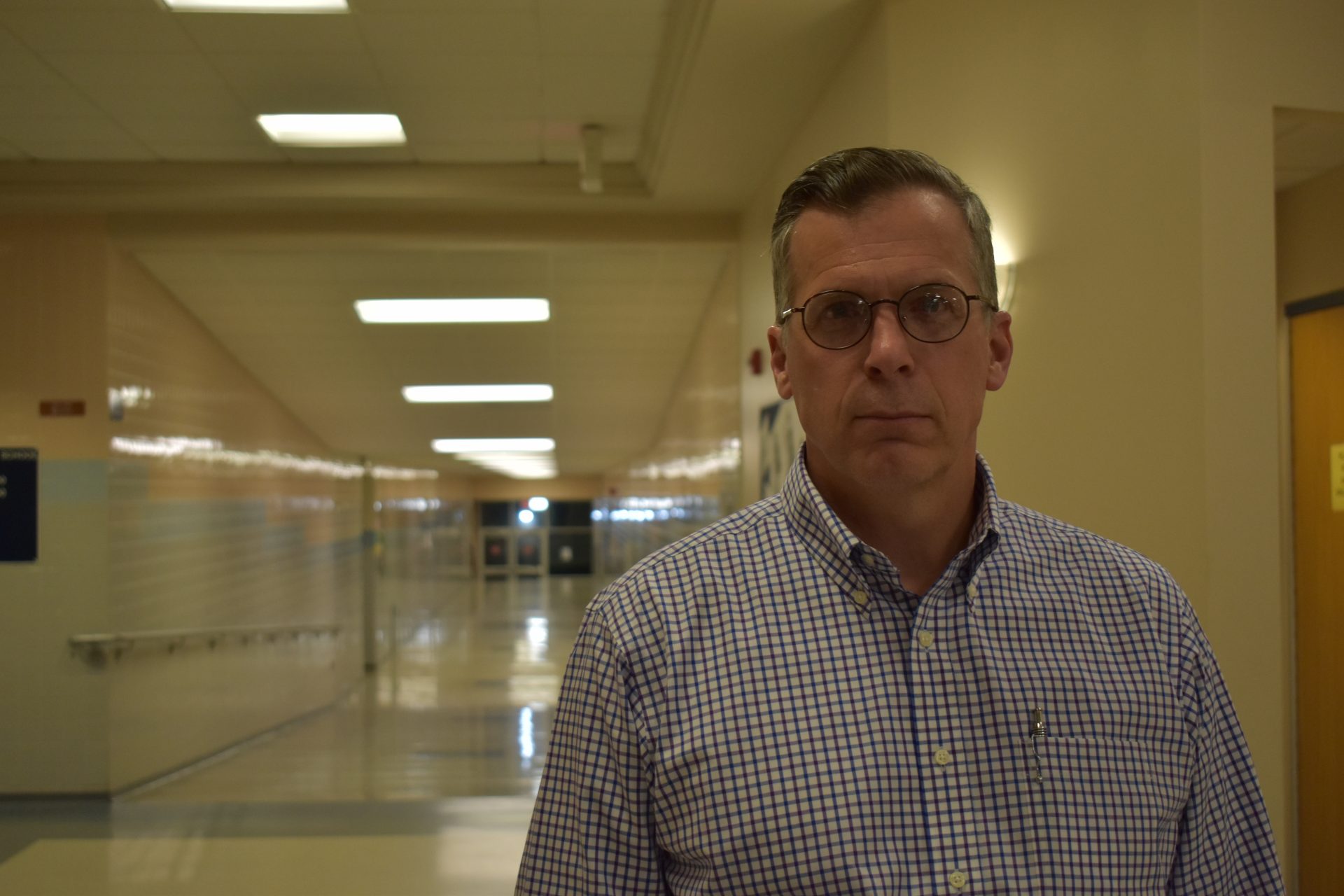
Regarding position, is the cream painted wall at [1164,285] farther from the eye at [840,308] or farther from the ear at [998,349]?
the eye at [840,308]

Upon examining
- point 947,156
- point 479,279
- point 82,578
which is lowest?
point 82,578

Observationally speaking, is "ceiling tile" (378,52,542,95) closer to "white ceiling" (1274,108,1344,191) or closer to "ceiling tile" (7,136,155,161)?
"ceiling tile" (7,136,155,161)

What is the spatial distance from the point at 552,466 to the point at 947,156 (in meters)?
19.3

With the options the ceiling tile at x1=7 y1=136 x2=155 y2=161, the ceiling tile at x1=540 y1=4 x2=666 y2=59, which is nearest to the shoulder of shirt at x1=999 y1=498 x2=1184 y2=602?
the ceiling tile at x1=540 y1=4 x2=666 y2=59

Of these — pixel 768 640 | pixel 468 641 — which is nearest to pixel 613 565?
pixel 468 641

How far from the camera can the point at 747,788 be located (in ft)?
3.57

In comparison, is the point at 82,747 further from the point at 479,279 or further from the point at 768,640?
the point at 768,640

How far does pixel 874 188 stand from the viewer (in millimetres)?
1190

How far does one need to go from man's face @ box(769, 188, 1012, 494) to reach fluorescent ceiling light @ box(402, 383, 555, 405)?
9.71 m

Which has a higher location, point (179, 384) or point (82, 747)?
point (179, 384)

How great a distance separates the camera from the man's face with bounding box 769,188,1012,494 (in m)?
1.16

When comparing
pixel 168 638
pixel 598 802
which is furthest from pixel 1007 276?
pixel 168 638

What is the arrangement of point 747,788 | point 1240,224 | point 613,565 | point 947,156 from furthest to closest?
point 613,565, point 947,156, point 1240,224, point 747,788

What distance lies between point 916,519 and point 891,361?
0.62ft
